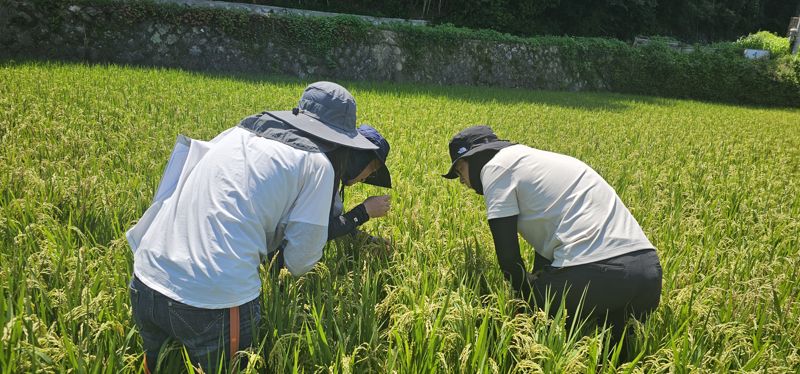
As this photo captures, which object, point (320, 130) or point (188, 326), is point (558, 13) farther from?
point (188, 326)

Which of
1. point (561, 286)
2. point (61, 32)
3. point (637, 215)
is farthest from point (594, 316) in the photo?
point (61, 32)

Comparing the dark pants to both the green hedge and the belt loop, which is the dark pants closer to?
the belt loop

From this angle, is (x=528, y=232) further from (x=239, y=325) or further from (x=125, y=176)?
(x=125, y=176)

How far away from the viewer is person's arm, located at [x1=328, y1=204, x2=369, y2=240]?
6.74 ft

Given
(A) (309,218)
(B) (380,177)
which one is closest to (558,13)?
(B) (380,177)

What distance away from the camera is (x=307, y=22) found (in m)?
13.0

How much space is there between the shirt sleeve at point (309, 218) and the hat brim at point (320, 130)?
0.10 metres

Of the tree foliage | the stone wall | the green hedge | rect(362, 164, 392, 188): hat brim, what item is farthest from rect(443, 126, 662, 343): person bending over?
the tree foliage

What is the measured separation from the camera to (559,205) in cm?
202

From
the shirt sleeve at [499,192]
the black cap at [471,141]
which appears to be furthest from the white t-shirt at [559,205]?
the black cap at [471,141]

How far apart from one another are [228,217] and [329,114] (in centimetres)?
52

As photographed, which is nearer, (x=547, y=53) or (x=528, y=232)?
(x=528, y=232)

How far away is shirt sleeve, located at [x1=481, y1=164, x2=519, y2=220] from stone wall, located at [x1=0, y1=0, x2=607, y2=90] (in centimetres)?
1119

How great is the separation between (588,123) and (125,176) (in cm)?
737
